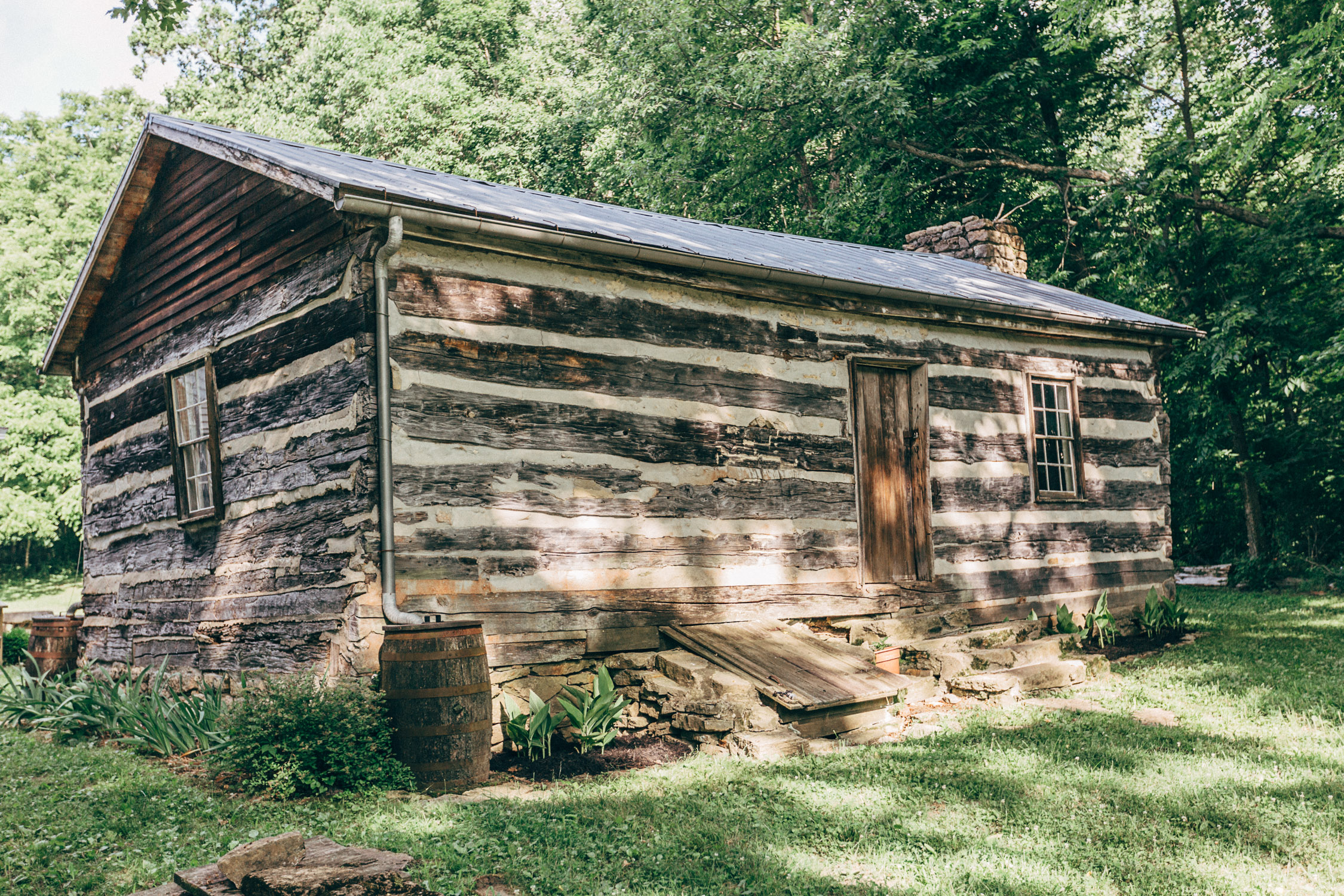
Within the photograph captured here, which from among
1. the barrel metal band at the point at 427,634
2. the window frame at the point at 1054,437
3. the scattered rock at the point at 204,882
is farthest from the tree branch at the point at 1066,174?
the scattered rock at the point at 204,882

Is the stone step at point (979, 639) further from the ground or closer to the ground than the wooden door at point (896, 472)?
closer to the ground

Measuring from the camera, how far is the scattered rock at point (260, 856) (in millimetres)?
3676

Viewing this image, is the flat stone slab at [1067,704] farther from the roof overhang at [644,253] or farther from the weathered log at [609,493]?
the roof overhang at [644,253]

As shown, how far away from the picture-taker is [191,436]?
366 inches

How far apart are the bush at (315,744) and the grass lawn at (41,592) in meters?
21.1

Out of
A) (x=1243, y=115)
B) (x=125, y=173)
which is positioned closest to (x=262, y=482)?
(x=125, y=173)

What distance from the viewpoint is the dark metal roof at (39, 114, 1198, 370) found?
7055 millimetres

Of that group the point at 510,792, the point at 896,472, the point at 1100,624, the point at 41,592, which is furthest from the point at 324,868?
the point at 41,592

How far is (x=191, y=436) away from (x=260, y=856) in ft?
21.5

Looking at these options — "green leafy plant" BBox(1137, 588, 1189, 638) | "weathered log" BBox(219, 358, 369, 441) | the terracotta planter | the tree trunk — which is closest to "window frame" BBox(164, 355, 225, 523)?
"weathered log" BBox(219, 358, 369, 441)

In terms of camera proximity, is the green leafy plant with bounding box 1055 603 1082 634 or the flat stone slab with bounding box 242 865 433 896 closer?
the flat stone slab with bounding box 242 865 433 896

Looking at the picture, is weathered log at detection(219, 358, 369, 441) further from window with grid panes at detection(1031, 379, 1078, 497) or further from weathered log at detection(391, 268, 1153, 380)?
window with grid panes at detection(1031, 379, 1078, 497)

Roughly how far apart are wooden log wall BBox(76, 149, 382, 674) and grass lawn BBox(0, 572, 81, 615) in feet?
51.4

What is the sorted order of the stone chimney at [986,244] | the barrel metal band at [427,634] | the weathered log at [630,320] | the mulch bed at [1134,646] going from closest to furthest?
the barrel metal band at [427,634]
the weathered log at [630,320]
the mulch bed at [1134,646]
the stone chimney at [986,244]
